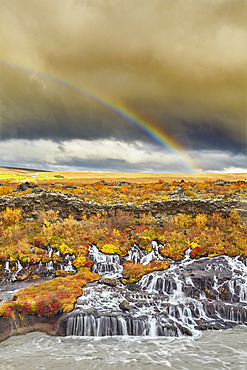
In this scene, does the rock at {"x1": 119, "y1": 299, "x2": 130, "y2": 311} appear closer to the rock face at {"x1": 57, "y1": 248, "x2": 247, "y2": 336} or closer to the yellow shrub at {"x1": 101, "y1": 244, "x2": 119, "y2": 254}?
the rock face at {"x1": 57, "y1": 248, "x2": 247, "y2": 336}

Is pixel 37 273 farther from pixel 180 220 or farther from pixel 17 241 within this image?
pixel 180 220

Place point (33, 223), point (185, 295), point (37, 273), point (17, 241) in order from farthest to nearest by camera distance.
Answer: point (33, 223)
point (17, 241)
point (37, 273)
point (185, 295)

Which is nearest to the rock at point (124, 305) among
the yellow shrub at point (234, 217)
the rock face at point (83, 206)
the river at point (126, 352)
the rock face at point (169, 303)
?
the rock face at point (169, 303)

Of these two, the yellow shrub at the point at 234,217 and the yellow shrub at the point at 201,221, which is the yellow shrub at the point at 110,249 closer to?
the yellow shrub at the point at 201,221

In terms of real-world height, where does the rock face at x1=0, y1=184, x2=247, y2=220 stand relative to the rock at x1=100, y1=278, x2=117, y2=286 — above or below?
above

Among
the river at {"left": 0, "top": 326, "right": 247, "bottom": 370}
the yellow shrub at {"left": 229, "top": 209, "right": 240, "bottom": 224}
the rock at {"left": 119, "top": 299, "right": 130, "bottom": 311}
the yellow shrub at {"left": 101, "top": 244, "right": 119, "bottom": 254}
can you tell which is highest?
the yellow shrub at {"left": 229, "top": 209, "right": 240, "bottom": 224}

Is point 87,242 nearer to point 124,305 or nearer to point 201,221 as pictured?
point 124,305

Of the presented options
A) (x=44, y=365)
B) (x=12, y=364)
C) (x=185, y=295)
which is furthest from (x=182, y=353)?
(x=12, y=364)

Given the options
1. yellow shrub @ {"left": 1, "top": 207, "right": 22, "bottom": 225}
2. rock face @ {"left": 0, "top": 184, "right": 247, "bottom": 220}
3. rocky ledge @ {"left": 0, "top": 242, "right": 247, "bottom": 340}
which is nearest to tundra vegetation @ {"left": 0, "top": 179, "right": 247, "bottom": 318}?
yellow shrub @ {"left": 1, "top": 207, "right": 22, "bottom": 225}
